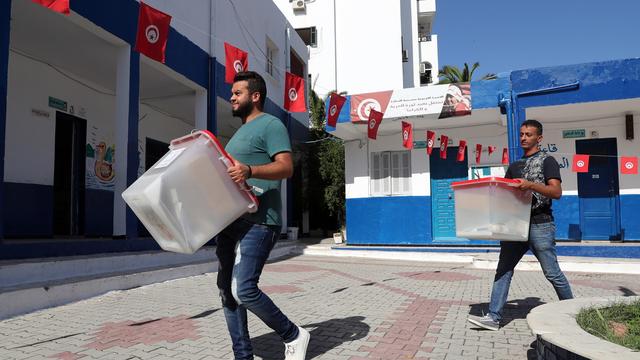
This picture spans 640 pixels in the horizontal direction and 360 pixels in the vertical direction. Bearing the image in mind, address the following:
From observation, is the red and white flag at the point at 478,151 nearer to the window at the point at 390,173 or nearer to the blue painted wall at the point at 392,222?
the blue painted wall at the point at 392,222

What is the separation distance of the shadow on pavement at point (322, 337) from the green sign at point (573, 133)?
9563 mm

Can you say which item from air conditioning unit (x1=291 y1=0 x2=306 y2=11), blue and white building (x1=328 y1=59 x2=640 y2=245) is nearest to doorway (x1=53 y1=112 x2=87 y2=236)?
blue and white building (x1=328 y1=59 x2=640 y2=245)

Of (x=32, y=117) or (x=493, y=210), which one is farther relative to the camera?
(x=32, y=117)

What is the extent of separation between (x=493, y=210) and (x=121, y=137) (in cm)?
593

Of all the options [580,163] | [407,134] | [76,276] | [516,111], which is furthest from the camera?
[407,134]

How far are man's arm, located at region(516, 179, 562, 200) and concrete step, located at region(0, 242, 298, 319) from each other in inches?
183

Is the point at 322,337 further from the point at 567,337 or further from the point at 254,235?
the point at 567,337

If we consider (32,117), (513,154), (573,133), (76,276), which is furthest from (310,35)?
(76,276)

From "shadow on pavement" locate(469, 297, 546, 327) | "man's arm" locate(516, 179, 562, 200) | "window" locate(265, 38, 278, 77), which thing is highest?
"window" locate(265, 38, 278, 77)

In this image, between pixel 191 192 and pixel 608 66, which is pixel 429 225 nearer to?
pixel 608 66

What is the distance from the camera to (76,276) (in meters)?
5.65

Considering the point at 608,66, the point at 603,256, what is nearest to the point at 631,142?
the point at 608,66

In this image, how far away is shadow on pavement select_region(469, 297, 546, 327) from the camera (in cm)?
464

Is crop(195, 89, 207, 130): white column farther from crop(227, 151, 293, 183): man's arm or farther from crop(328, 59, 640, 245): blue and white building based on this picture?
crop(227, 151, 293, 183): man's arm
